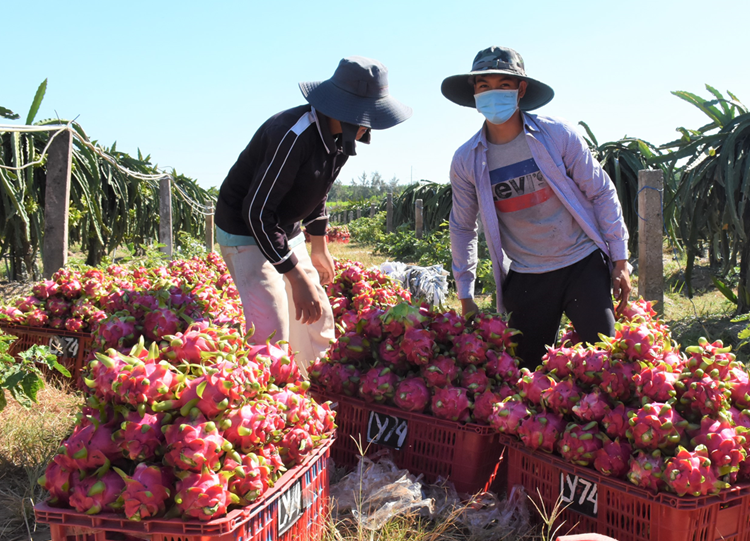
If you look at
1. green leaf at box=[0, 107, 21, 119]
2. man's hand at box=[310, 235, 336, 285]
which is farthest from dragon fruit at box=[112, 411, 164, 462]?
green leaf at box=[0, 107, 21, 119]

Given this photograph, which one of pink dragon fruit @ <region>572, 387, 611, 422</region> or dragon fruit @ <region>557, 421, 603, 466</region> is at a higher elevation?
pink dragon fruit @ <region>572, 387, 611, 422</region>

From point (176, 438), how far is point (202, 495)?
0.57 ft

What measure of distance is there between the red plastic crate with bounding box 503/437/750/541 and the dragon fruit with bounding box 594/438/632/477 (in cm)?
3

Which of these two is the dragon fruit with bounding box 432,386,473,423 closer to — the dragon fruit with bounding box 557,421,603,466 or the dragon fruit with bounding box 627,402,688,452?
the dragon fruit with bounding box 557,421,603,466

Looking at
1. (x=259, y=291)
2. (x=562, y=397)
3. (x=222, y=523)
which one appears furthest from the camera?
(x=259, y=291)

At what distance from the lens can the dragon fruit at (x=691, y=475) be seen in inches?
59.6

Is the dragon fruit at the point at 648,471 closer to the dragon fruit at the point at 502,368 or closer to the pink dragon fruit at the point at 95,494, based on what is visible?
the dragon fruit at the point at 502,368

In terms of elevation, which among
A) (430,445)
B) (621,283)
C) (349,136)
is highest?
(349,136)

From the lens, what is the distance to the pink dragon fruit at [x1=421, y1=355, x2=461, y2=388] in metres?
2.17

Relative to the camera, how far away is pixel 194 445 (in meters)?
1.41

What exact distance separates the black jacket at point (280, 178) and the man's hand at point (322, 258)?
1.62 ft

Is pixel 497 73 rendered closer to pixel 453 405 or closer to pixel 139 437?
pixel 453 405

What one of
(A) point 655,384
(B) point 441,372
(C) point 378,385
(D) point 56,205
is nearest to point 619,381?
(A) point 655,384

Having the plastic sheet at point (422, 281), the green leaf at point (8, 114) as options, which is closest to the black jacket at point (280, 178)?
the plastic sheet at point (422, 281)
